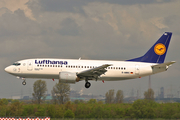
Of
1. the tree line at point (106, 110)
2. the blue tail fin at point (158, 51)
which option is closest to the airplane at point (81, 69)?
the blue tail fin at point (158, 51)

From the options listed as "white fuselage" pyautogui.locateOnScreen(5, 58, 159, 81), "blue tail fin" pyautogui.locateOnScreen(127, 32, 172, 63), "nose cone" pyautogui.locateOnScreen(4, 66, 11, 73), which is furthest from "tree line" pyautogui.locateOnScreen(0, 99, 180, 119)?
"nose cone" pyautogui.locateOnScreen(4, 66, 11, 73)

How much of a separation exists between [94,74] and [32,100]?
207ft

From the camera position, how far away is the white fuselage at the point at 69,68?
47.6 meters

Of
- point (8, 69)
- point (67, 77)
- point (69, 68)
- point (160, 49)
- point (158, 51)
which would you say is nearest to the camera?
point (67, 77)

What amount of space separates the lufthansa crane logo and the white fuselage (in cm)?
459

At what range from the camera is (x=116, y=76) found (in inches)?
1937

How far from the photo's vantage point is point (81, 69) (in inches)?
1896

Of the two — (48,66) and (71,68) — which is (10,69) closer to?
(48,66)

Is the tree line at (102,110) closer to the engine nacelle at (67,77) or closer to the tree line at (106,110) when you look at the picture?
the tree line at (106,110)

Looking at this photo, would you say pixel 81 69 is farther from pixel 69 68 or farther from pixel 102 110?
pixel 102 110

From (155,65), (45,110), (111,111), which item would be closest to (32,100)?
(45,110)

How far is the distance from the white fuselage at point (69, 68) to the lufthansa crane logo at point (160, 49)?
181 inches

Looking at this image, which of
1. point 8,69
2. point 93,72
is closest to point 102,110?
point 93,72

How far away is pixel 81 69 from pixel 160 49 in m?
15.6
